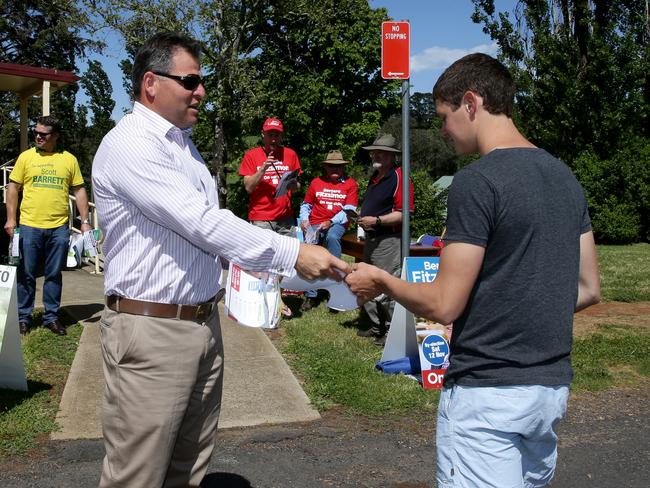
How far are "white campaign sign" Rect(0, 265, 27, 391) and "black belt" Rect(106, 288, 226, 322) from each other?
264 cm

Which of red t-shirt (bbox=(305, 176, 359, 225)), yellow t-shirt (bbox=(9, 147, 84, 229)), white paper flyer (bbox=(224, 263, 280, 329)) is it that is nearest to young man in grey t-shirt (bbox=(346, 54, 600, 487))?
white paper flyer (bbox=(224, 263, 280, 329))

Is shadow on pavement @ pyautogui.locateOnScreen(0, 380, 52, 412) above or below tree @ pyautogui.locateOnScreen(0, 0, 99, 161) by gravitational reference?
below

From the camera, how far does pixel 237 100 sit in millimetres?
28125

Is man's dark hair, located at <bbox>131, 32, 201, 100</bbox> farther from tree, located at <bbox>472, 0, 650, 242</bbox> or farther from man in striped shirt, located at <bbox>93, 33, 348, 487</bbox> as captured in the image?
tree, located at <bbox>472, 0, 650, 242</bbox>

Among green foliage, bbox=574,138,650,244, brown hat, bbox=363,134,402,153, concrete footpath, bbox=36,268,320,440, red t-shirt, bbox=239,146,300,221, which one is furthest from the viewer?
green foliage, bbox=574,138,650,244

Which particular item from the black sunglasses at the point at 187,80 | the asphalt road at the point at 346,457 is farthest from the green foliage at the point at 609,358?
the black sunglasses at the point at 187,80

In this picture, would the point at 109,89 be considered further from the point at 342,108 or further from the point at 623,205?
the point at 623,205

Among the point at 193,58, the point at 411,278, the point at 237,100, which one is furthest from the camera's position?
the point at 237,100

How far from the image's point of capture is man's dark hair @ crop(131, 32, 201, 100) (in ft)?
8.73

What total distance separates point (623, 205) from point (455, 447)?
67.1ft

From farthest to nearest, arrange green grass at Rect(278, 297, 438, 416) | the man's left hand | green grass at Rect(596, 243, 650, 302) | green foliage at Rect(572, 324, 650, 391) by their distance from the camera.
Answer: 1. green grass at Rect(596, 243, 650, 302)
2. green foliage at Rect(572, 324, 650, 391)
3. green grass at Rect(278, 297, 438, 416)
4. the man's left hand

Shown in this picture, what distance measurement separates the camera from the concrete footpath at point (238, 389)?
4.58 meters

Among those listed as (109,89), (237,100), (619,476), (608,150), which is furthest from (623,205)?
(109,89)

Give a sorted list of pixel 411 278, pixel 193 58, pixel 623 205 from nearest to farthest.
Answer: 1. pixel 193 58
2. pixel 411 278
3. pixel 623 205
